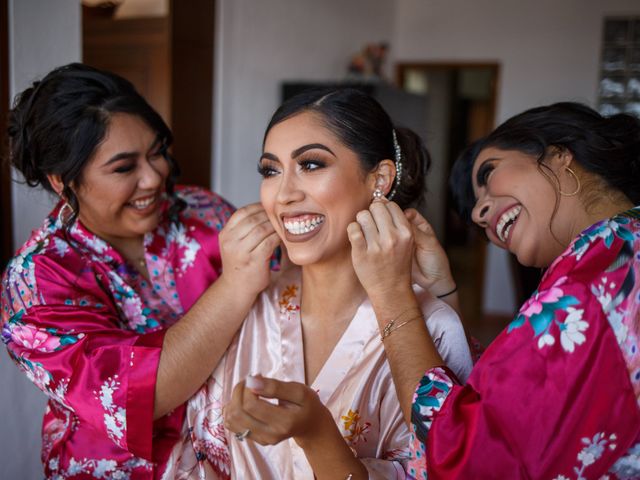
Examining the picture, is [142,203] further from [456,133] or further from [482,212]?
[456,133]

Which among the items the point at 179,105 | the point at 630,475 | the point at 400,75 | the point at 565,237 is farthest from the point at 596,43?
the point at 630,475

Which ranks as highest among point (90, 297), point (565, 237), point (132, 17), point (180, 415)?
point (132, 17)

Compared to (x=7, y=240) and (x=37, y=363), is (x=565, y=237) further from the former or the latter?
(x=7, y=240)

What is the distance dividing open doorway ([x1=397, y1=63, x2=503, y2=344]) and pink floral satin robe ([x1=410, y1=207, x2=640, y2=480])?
2862mm

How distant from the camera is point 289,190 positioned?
1406 mm

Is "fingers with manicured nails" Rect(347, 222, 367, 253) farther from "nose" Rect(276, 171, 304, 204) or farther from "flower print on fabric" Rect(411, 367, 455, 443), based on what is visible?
"flower print on fabric" Rect(411, 367, 455, 443)

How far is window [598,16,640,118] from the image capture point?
211 inches

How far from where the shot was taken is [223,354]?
1510 mm

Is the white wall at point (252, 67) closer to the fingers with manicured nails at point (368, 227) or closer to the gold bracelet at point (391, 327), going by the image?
the fingers with manicured nails at point (368, 227)

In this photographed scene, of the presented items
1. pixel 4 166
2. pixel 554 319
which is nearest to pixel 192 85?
pixel 4 166

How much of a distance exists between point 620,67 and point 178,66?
12.7 feet

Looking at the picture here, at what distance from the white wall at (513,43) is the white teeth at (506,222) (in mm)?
4554

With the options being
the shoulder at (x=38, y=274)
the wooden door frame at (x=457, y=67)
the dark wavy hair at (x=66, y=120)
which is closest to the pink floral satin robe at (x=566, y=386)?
the shoulder at (x=38, y=274)

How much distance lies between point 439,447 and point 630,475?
33cm
